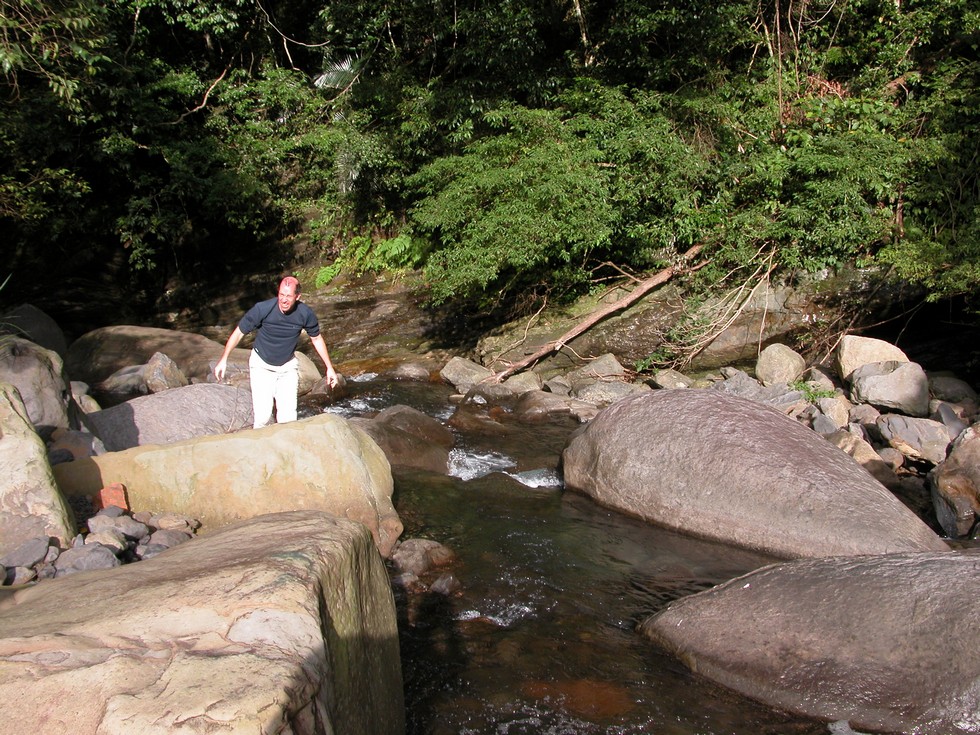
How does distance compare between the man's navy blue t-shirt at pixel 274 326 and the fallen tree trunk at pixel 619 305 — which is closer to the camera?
the man's navy blue t-shirt at pixel 274 326

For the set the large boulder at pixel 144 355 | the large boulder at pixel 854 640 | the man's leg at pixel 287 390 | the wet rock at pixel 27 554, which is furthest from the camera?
the large boulder at pixel 144 355

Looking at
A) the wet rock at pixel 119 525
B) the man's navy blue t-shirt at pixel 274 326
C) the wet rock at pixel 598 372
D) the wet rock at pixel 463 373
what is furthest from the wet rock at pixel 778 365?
the wet rock at pixel 119 525

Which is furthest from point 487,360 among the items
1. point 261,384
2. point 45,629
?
point 45,629

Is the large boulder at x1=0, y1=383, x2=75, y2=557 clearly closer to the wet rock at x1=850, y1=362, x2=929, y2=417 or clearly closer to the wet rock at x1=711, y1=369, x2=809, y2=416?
the wet rock at x1=711, y1=369, x2=809, y2=416

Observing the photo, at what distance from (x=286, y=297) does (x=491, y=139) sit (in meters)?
7.85

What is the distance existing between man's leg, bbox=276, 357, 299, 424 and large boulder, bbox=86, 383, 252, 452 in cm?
95

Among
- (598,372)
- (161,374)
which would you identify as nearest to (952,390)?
(598,372)

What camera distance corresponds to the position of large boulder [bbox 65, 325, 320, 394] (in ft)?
36.9

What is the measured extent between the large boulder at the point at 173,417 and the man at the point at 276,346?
0.95m

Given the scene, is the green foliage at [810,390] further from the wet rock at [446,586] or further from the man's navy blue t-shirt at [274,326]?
the man's navy blue t-shirt at [274,326]

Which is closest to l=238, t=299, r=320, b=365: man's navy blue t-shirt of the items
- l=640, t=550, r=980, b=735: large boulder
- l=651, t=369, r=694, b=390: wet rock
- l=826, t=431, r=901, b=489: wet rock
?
l=640, t=550, r=980, b=735: large boulder

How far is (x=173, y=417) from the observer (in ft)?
25.9

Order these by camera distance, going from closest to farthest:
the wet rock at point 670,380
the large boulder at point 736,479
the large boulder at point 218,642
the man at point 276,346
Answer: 1. the large boulder at point 218,642
2. the large boulder at point 736,479
3. the man at point 276,346
4. the wet rock at point 670,380

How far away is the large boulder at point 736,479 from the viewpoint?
5.74 metres
